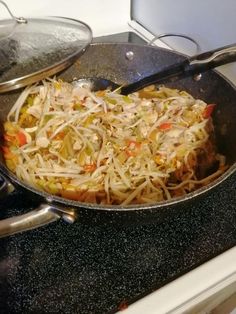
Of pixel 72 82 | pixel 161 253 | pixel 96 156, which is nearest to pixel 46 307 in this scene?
pixel 161 253

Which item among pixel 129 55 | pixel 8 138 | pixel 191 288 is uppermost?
pixel 129 55

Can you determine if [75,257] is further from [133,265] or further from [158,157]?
[158,157]

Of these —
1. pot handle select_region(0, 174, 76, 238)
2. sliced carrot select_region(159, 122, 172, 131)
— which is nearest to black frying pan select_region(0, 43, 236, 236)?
pot handle select_region(0, 174, 76, 238)

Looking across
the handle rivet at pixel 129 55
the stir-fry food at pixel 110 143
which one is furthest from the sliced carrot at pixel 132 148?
the handle rivet at pixel 129 55

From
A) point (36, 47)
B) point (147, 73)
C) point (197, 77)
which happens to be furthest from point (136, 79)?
point (36, 47)

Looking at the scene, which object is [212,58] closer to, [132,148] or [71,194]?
[132,148]

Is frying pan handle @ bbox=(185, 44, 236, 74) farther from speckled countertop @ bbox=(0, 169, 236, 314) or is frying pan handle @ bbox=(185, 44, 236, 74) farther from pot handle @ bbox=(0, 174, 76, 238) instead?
pot handle @ bbox=(0, 174, 76, 238)
